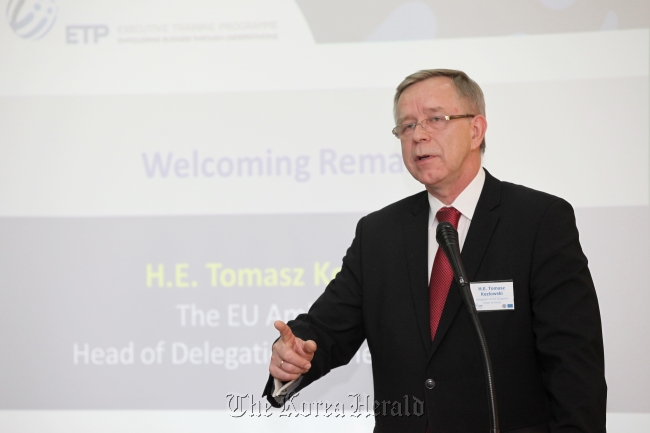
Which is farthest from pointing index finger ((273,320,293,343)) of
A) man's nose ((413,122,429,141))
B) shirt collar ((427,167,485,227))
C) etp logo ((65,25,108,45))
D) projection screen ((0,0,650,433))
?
etp logo ((65,25,108,45))

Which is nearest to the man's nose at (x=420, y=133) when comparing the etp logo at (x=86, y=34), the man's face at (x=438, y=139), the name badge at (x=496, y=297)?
the man's face at (x=438, y=139)

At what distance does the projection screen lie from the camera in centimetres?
297

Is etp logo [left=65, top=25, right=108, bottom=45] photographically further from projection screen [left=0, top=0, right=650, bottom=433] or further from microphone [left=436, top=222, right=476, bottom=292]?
microphone [left=436, top=222, right=476, bottom=292]

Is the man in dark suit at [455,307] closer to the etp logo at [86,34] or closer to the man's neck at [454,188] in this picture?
the man's neck at [454,188]

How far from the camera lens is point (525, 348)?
179cm

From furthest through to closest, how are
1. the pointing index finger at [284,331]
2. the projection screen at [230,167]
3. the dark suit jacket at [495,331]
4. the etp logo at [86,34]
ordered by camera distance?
1. the etp logo at [86,34]
2. the projection screen at [230,167]
3. the pointing index finger at [284,331]
4. the dark suit jacket at [495,331]

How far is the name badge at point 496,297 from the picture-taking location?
1.80m

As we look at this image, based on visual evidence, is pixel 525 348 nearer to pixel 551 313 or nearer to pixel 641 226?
pixel 551 313

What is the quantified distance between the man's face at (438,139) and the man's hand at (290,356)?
0.67 metres

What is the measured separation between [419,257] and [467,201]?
0.25m

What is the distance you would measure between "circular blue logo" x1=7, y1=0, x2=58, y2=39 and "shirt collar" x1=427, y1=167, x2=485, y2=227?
232 centimetres

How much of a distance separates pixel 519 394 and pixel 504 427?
0.33 feet

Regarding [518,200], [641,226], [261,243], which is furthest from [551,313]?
[261,243]

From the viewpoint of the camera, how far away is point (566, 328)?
5.40 ft
